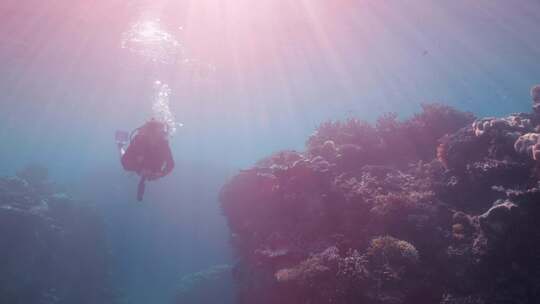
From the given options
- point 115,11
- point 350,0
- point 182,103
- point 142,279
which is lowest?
point 142,279

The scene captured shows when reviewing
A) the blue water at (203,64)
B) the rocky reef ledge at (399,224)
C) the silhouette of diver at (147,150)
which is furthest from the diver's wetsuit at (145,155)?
the blue water at (203,64)

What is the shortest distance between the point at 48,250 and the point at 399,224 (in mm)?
18668

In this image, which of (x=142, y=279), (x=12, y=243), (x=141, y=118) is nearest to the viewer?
(x=12, y=243)

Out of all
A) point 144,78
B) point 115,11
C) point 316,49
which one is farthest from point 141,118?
point 115,11

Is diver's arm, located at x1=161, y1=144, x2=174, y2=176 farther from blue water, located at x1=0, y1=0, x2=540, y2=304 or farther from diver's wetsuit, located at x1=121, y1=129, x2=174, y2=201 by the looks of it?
blue water, located at x1=0, y1=0, x2=540, y2=304

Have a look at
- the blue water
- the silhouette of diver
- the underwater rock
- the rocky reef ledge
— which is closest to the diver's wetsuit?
the silhouette of diver

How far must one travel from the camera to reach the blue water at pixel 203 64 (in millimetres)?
26047

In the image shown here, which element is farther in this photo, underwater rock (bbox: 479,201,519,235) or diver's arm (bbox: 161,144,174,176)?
diver's arm (bbox: 161,144,174,176)

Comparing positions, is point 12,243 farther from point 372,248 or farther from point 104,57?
point 104,57

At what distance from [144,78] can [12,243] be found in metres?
28.8

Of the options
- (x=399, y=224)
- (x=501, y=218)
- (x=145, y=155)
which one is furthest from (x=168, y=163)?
(x=501, y=218)

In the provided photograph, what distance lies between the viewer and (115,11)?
2428 cm

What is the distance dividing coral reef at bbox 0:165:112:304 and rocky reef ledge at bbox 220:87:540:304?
12186mm

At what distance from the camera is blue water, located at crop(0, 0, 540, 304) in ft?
85.5
